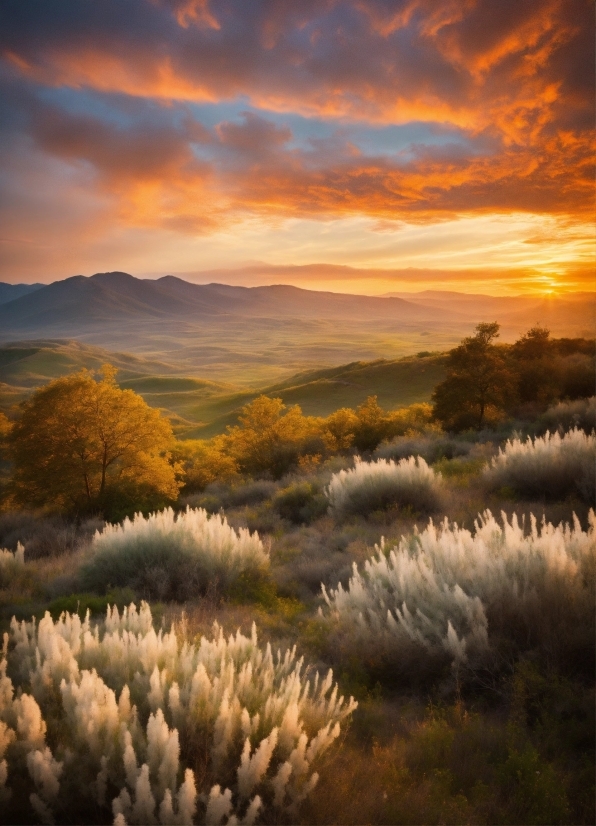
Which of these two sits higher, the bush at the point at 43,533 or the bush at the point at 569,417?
the bush at the point at 569,417

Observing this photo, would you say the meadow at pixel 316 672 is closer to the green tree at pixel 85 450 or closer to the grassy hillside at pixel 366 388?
the green tree at pixel 85 450

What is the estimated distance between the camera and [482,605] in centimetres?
348

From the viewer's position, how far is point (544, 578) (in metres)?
3.71

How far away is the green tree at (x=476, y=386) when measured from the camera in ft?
63.3

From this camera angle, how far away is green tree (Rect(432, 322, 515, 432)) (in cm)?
1928

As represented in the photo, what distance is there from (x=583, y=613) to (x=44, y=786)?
3486mm

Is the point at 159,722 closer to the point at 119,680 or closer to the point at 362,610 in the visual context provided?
the point at 119,680

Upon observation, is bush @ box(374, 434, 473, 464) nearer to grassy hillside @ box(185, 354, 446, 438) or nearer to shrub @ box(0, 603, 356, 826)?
shrub @ box(0, 603, 356, 826)

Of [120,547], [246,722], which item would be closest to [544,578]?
[246,722]

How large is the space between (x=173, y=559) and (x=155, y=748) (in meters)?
4.00

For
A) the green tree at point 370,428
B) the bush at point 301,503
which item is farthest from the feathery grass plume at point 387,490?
the green tree at point 370,428

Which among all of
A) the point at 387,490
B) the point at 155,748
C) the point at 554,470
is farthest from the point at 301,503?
the point at 155,748

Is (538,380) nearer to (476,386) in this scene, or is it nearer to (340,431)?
(476,386)

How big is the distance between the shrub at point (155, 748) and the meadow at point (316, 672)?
1cm
